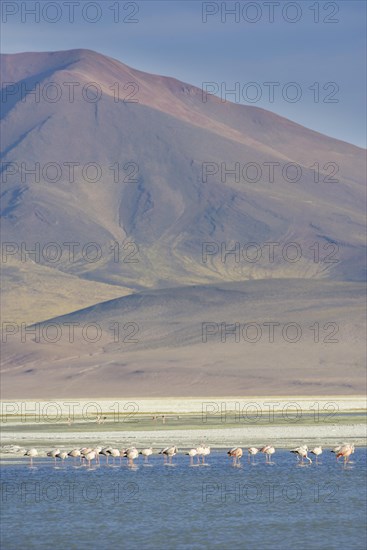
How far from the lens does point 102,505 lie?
116 feet

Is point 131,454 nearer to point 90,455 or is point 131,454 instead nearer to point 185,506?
point 90,455

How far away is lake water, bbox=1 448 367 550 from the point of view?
30.5 meters

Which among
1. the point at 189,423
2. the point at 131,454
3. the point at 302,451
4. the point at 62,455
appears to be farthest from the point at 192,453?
the point at 189,423

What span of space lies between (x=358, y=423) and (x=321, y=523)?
2832 cm

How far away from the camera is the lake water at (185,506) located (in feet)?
99.9

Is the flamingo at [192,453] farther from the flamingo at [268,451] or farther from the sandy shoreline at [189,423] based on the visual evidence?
the sandy shoreline at [189,423]

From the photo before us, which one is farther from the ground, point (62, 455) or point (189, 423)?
point (189, 423)

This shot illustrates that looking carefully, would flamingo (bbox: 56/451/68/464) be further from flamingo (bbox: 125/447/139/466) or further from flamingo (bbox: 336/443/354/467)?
flamingo (bbox: 336/443/354/467)

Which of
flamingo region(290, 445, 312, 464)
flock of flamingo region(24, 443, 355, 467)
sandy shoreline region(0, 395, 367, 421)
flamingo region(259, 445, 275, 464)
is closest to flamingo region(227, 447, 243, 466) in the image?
flock of flamingo region(24, 443, 355, 467)

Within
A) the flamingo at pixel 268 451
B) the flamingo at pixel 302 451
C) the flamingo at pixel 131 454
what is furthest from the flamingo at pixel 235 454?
the flamingo at pixel 131 454

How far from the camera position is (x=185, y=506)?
3494cm

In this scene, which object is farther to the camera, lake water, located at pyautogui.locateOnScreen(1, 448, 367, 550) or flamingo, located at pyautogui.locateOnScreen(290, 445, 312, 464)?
flamingo, located at pyautogui.locateOnScreen(290, 445, 312, 464)

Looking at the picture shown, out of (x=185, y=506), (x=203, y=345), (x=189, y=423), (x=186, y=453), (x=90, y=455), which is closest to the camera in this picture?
(x=185, y=506)

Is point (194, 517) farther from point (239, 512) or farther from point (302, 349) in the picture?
point (302, 349)
